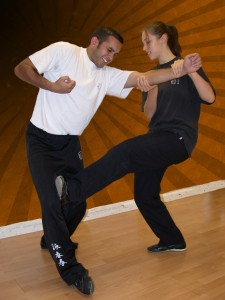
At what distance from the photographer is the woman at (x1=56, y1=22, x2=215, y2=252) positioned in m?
2.04

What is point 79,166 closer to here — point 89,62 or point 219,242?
point 89,62

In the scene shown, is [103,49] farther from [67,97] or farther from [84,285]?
[84,285]

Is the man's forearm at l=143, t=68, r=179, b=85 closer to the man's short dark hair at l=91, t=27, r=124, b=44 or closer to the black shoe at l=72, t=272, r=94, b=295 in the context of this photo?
the man's short dark hair at l=91, t=27, r=124, b=44

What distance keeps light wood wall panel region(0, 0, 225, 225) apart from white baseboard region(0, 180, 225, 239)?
67 millimetres

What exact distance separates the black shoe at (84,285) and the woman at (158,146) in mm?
419

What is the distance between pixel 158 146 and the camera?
208 cm

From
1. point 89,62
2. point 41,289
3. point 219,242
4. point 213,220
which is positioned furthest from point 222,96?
point 41,289

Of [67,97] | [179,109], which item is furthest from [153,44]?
[67,97]

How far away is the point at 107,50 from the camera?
7.47ft

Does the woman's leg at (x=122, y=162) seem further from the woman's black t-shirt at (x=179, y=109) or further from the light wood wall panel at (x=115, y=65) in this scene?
the light wood wall panel at (x=115, y=65)

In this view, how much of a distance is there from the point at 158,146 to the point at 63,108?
612 mm

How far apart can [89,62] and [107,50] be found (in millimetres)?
135

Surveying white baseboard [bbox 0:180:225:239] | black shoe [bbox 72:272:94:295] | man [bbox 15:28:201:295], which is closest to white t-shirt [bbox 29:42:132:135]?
man [bbox 15:28:201:295]

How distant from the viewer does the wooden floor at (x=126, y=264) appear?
1.97 metres
